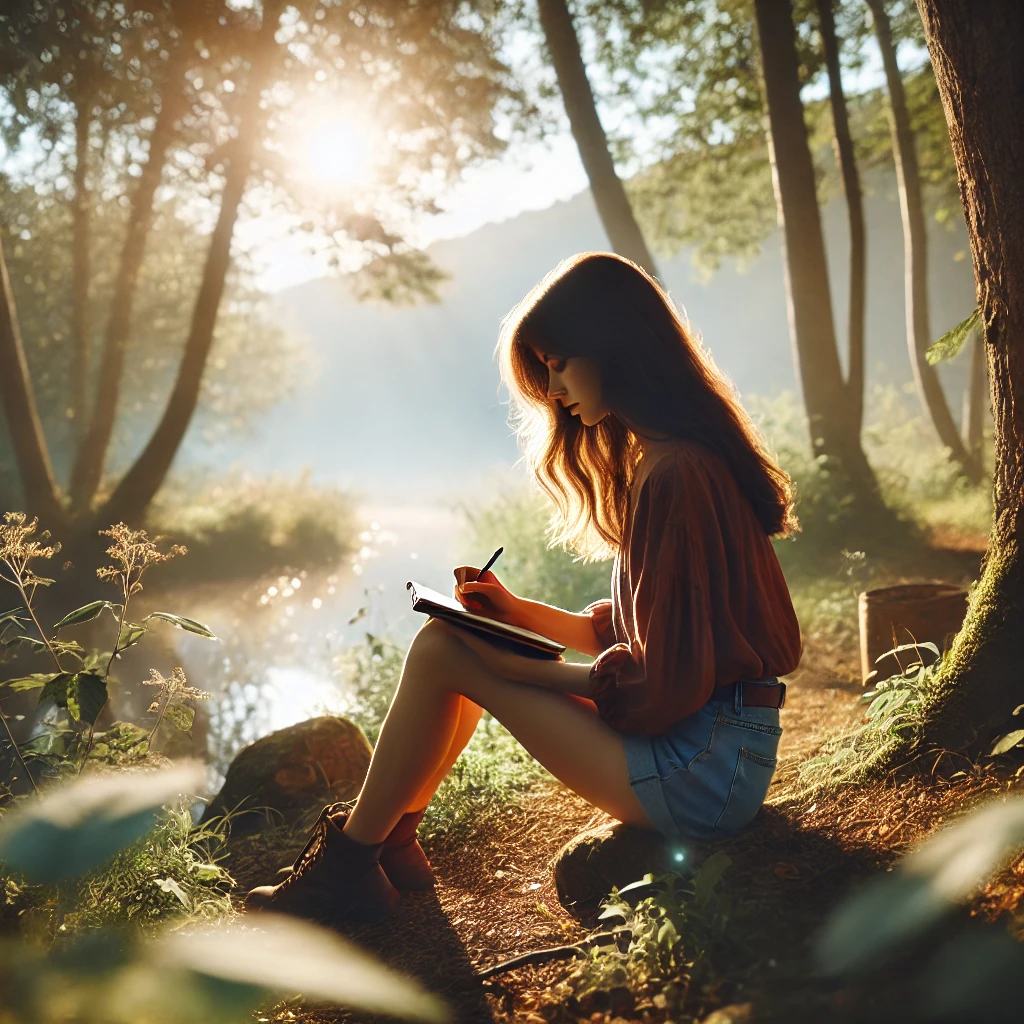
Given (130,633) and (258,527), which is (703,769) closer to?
(130,633)

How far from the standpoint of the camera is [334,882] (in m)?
2.46

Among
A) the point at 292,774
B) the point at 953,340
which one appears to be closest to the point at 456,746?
the point at 292,774

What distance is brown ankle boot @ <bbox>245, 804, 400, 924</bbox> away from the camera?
2.45m

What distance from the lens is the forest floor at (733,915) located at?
5.39 feet

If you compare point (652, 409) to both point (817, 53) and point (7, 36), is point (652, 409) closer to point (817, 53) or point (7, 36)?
point (7, 36)

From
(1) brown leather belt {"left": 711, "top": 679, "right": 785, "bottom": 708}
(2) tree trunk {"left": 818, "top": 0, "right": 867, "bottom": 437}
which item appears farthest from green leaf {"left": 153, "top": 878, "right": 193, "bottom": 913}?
(2) tree trunk {"left": 818, "top": 0, "right": 867, "bottom": 437}

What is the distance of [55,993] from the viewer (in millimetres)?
1336

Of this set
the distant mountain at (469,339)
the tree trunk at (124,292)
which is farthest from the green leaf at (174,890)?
the distant mountain at (469,339)

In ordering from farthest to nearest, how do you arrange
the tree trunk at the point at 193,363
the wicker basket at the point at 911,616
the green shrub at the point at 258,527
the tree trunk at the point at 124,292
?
the green shrub at the point at 258,527 → the tree trunk at the point at 193,363 → the tree trunk at the point at 124,292 → the wicker basket at the point at 911,616

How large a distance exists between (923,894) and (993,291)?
179 centimetres

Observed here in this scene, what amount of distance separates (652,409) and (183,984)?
5.38 ft

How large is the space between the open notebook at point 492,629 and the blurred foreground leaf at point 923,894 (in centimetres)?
89

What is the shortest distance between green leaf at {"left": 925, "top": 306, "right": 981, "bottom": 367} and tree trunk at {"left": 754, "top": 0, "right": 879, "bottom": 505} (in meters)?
5.05

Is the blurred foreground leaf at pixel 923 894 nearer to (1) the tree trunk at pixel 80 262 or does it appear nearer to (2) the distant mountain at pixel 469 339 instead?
(1) the tree trunk at pixel 80 262
